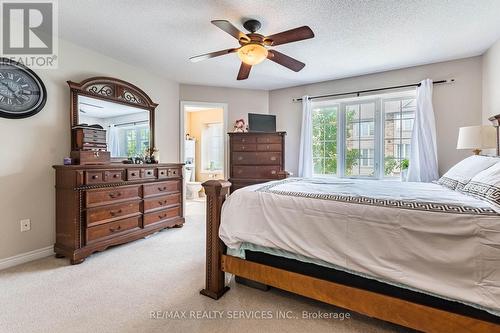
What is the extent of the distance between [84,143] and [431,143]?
4.56 metres

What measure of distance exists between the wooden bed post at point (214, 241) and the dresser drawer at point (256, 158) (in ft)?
7.79

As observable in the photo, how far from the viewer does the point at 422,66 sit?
11.7ft

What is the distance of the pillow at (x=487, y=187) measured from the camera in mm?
1362

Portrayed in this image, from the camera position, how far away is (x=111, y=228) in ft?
9.17

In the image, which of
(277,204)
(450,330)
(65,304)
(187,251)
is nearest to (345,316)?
(450,330)

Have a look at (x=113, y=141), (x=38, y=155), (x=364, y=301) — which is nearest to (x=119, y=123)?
(x=113, y=141)

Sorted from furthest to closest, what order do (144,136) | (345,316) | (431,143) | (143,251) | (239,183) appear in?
(239,183) → (144,136) → (431,143) → (143,251) → (345,316)

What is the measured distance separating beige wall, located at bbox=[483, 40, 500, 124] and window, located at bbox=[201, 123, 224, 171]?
17.5ft

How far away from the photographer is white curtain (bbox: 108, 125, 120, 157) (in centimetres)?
327

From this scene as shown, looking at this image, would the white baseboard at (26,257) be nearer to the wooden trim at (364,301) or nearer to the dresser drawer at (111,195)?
the dresser drawer at (111,195)

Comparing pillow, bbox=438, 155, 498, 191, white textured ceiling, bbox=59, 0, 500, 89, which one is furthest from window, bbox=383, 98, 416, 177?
pillow, bbox=438, 155, 498, 191

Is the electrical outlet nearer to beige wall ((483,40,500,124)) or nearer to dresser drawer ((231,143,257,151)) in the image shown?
dresser drawer ((231,143,257,151))

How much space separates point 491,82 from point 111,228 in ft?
16.0

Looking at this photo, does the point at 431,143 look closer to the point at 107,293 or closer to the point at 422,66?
the point at 422,66
